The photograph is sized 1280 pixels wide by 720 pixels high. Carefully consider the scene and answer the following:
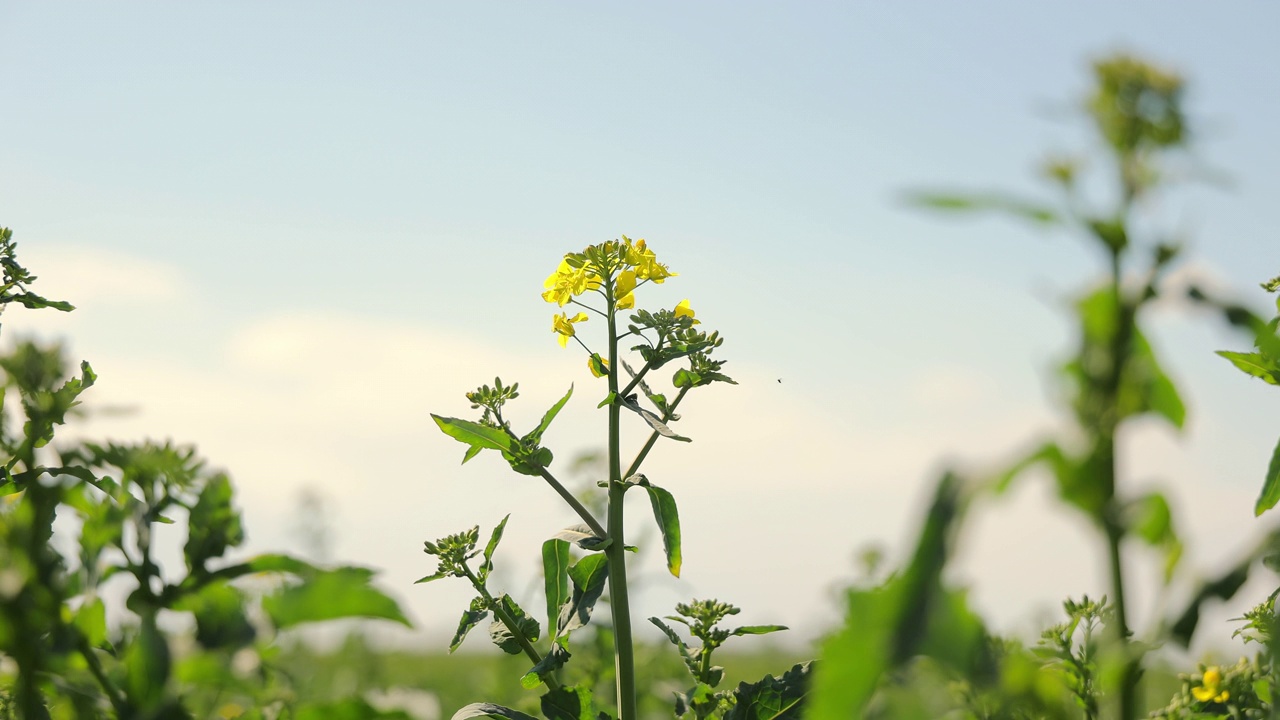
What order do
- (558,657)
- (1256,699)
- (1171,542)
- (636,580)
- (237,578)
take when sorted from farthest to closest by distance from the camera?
(636,580)
(558,657)
(1256,699)
(237,578)
(1171,542)

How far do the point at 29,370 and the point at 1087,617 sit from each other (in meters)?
A: 2.13

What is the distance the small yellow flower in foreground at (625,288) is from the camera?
3.04m

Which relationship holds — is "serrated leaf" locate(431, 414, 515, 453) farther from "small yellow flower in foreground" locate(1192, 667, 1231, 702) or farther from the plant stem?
"small yellow flower in foreground" locate(1192, 667, 1231, 702)

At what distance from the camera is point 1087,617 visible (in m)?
2.26

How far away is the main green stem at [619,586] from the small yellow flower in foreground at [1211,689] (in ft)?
4.07

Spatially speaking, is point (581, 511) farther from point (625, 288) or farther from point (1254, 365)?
point (1254, 365)

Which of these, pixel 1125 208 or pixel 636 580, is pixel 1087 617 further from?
pixel 636 580

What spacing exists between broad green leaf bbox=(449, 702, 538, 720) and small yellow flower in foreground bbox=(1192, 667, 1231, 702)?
1.48m

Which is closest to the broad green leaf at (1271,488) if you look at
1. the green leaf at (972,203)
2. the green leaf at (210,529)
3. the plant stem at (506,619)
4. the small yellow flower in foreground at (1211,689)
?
the small yellow flower in foreground at (1211,689)

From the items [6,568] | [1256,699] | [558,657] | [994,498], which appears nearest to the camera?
[994,498]

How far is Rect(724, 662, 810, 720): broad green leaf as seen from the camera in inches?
99.0

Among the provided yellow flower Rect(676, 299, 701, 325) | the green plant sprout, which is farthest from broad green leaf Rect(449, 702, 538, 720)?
yellow flower Rect(676, 299, 701, 325)

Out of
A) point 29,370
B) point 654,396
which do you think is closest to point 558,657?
point 654,396

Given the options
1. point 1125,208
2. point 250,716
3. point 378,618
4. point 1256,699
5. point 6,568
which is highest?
point 1125,208
